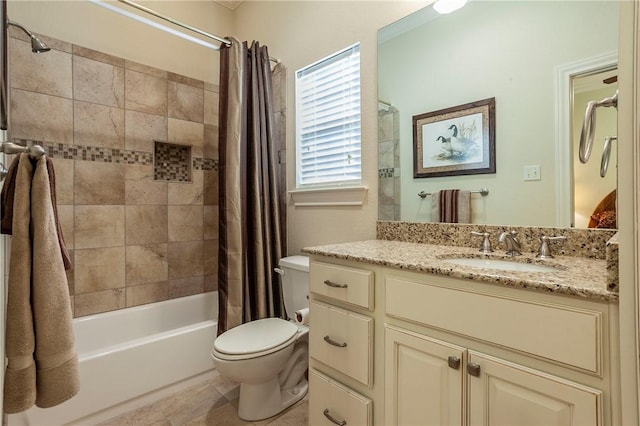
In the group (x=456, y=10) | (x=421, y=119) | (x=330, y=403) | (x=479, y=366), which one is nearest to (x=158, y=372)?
(x=330, y=403)

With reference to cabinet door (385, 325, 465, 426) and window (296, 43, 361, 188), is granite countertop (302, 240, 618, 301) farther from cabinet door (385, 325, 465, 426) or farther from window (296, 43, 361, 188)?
window (296, 43, 361, 188)

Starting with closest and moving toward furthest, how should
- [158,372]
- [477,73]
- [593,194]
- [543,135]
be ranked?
[593,194] → [543,135] → [477,73] → [158,372]

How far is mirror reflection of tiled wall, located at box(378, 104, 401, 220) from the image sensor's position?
1649mm

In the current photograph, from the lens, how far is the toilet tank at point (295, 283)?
1801 mm

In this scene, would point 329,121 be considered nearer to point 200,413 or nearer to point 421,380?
point 421,380

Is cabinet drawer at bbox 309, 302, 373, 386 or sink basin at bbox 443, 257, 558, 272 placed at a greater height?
sink basin at bbox 443, 257, 558, 272

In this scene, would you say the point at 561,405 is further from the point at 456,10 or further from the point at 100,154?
the point at 100,154

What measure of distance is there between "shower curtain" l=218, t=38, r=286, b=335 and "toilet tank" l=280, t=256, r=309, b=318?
167 millimetres

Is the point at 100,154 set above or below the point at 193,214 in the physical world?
above

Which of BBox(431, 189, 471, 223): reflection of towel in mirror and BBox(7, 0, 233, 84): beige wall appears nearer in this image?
BBox(431, 189, 471, 223): reflection of towel in mirror

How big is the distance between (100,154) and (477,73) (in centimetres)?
225

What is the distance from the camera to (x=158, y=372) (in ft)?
5.67

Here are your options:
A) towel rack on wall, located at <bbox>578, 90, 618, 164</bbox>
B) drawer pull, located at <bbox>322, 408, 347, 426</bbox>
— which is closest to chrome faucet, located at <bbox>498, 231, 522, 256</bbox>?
towel rack on wall, located at <bbox>578, 90, 618, 164</bbox>

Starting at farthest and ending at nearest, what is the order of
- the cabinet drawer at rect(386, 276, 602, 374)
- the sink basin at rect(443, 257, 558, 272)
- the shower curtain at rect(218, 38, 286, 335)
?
1. the shower curtain at rect(218, 38, 286, 335)
2. the sink basin at rect(443, 257, 558, 272)
3. the cabinet drawer at rect(386, 276, 602, 374)
